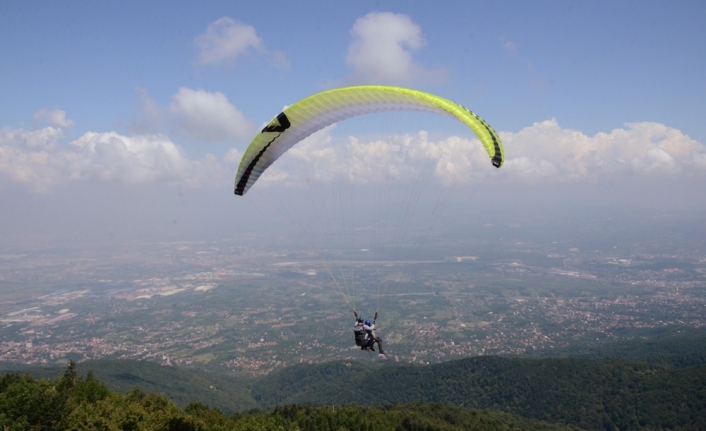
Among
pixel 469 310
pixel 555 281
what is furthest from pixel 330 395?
pixel 555 281

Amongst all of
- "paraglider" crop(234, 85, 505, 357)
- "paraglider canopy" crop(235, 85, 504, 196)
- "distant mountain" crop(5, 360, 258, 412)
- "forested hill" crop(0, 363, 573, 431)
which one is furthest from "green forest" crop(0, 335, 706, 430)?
"paraglider canopy" crop(235, 85, 504, 196)

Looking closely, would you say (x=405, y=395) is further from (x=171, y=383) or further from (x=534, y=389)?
(x=171, y=383)

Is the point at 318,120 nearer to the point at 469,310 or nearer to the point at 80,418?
the point at 80,418

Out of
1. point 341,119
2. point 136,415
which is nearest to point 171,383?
point 136,415

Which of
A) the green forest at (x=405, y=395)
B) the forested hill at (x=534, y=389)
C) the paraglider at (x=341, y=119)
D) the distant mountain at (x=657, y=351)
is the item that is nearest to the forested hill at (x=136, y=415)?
the green forest at (x=405, y=395)

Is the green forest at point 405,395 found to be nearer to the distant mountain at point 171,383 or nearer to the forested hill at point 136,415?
the forested hill at point 136,415
